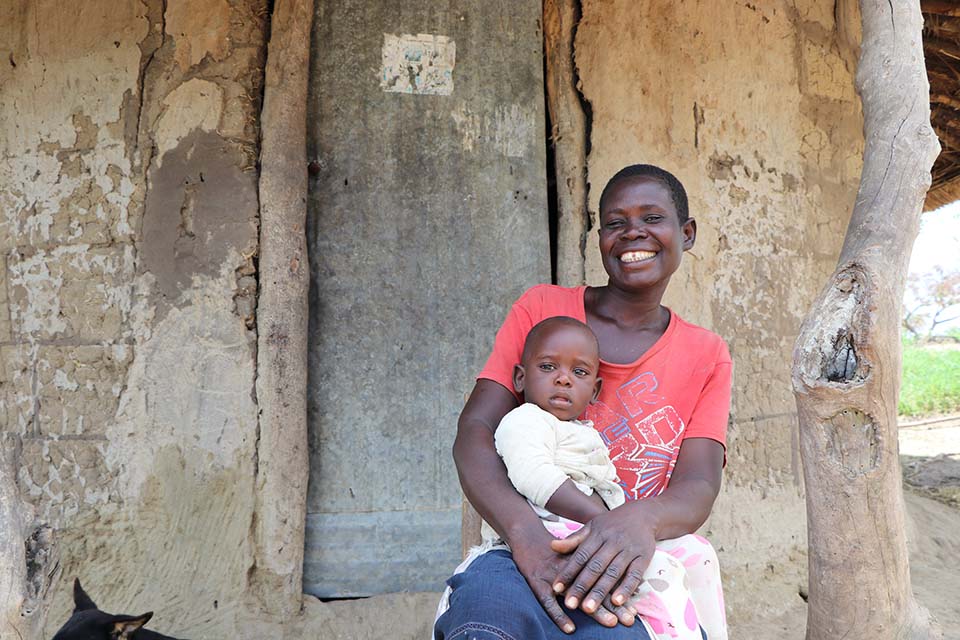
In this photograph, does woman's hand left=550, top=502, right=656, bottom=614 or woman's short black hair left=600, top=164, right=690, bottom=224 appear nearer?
woman's hand left=550, top=502, right=656, bottom=614

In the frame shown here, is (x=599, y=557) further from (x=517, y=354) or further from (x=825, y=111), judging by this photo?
(x=825, y=111)

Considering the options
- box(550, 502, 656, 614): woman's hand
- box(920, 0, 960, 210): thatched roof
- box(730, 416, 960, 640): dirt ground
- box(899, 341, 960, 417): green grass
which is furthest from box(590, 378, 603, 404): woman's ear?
box(899, 341, 960, 417): green grass

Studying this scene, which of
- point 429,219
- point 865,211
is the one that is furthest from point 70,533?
point 865,211

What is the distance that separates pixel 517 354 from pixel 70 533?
186 centimetres

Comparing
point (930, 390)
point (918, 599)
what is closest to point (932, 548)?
point (918, 599)

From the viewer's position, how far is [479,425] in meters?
1.96

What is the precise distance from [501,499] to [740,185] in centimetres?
210

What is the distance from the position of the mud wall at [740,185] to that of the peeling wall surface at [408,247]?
0.35 m

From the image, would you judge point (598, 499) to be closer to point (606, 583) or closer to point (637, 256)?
point (606, 583)

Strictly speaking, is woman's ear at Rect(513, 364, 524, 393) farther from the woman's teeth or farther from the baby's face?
the woman's teeth

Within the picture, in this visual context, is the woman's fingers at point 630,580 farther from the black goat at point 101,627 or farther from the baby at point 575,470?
the black goat at point 101,627

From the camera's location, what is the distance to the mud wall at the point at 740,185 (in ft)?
10.8

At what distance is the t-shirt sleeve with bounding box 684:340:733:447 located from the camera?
198cm

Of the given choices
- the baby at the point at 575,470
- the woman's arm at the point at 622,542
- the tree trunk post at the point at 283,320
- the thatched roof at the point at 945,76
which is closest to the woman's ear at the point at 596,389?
the baby at the point at 575,470
